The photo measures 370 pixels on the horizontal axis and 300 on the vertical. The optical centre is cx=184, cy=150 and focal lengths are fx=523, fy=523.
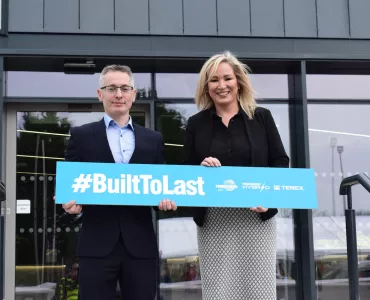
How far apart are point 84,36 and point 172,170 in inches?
104

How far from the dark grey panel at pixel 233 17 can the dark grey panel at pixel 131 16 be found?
0.74 meters

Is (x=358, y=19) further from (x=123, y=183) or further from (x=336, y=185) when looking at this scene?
(x=123, y=183)

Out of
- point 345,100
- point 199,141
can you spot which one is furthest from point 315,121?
point 199,141

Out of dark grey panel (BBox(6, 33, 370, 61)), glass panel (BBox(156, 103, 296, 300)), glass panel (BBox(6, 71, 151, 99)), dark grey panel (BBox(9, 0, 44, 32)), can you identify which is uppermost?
dark grey panel (BBox(9, 0, 44, 32))

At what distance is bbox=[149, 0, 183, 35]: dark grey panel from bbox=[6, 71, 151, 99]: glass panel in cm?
82

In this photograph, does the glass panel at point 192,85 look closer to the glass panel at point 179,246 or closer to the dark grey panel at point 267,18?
the glass panel at point 179,246

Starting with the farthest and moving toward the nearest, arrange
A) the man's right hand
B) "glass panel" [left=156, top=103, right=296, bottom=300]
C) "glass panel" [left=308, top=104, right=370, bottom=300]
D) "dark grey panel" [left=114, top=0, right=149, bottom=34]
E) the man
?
1. "glass panel" [left=308, top=104, right=370, bottom=300]
2. "glass panel" [left=156, top=103, right=296, bottom=300]
3. "dark grey panel" [left=114, top=0, right=149, bottom=34]
4. the man's right hand
5. the man

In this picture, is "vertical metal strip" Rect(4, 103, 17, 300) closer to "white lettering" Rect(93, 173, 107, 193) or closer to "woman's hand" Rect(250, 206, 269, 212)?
"white lettering" Rect(93, 173, 107, 193)

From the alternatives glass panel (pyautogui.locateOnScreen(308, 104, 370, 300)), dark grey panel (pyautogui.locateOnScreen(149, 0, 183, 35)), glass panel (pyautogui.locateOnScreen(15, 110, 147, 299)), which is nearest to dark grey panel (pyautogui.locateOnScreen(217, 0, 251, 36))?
dark grey panel (pyautogui.locateOnScreen(149, 0, 183, 35))

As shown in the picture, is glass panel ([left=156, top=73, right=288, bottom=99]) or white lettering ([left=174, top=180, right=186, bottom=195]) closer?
white lettering ([left=174, top=180, right=186, bottom=195])

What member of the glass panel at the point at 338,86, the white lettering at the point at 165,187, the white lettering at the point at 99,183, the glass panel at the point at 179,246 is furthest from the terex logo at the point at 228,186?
the glass panel at the point at 338,86

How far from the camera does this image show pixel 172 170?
2.95 metres

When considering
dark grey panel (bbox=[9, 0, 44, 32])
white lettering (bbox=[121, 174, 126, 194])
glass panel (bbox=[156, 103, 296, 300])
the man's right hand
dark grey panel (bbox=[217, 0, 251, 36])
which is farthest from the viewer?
glass panel (bbox=[156, 103, 296, 300])

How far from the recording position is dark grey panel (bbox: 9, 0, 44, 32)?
4.99 metres
